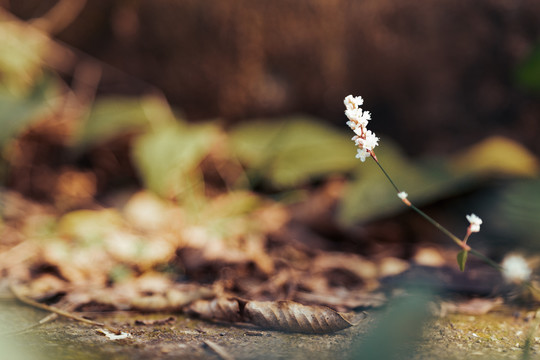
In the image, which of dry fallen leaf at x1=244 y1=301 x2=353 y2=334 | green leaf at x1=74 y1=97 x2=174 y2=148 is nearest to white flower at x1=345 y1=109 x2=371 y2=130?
dry fallen leaf at x1=244 y1=301 x2=353 y2=334

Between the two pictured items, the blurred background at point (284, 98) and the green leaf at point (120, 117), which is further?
the green leaf at point (120, 117)

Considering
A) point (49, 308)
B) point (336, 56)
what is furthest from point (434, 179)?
point (49, 308)

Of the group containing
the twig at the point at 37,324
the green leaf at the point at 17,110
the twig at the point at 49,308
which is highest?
the green leaf at the point at 17,110

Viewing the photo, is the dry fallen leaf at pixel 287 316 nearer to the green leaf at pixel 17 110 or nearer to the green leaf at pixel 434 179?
the green leaf at pixel 434 179

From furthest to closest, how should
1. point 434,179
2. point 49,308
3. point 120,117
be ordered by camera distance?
point 120,117 < point 434,179 < point 49,308

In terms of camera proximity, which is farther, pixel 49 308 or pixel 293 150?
pixel 293 150

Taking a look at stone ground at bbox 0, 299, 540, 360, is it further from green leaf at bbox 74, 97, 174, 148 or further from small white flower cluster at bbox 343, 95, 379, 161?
green leaf at bbox 74, 97, 174, 148

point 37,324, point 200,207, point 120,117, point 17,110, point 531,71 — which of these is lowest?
point 37,324

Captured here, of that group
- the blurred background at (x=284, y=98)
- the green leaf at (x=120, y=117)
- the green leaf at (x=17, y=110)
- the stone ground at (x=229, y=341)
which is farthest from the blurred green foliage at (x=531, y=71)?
the green leaf at (x=17, y=110)

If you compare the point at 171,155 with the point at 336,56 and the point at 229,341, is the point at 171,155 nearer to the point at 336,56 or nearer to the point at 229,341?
the point at 336,56
